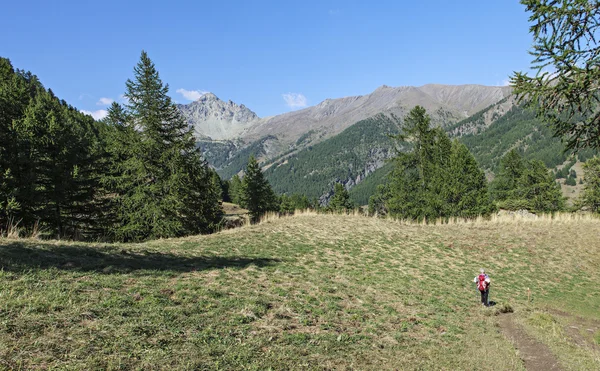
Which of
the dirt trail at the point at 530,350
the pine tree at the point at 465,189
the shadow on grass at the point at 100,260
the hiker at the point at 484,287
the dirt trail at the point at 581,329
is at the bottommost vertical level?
the dirt trail at the point at 581,329

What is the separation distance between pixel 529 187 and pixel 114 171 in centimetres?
5915

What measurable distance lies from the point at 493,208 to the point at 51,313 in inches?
1651

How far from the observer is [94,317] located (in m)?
6.20

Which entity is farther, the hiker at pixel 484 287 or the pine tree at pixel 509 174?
the pine tree at pixel 509 174

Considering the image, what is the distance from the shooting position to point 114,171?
914 inches

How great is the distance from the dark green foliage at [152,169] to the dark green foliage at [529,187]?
44599 millimetres

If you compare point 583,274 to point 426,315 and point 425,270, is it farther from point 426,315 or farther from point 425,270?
point 426,315

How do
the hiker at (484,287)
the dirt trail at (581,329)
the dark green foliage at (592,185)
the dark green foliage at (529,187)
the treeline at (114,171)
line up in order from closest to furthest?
the dirt trail at (581,329), the hiker at (484,287), the treeline at (114,171), the dark green foliage at (592,185), the dark green foliage at (529,187)

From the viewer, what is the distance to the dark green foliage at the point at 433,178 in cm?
3444

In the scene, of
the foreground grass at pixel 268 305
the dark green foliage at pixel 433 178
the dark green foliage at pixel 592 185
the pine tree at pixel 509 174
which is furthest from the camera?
the pine tree at pixel 509 174

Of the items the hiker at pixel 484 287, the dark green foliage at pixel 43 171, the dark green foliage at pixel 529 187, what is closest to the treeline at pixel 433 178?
the dark green foliage at pixel 529 187

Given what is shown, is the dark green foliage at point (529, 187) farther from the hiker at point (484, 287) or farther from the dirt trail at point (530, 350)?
the dirt trail at point (530, 350)

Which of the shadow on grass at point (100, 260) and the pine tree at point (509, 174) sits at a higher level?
the pine tree at point (509, 174)

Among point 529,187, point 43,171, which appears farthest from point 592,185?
point 43,171
